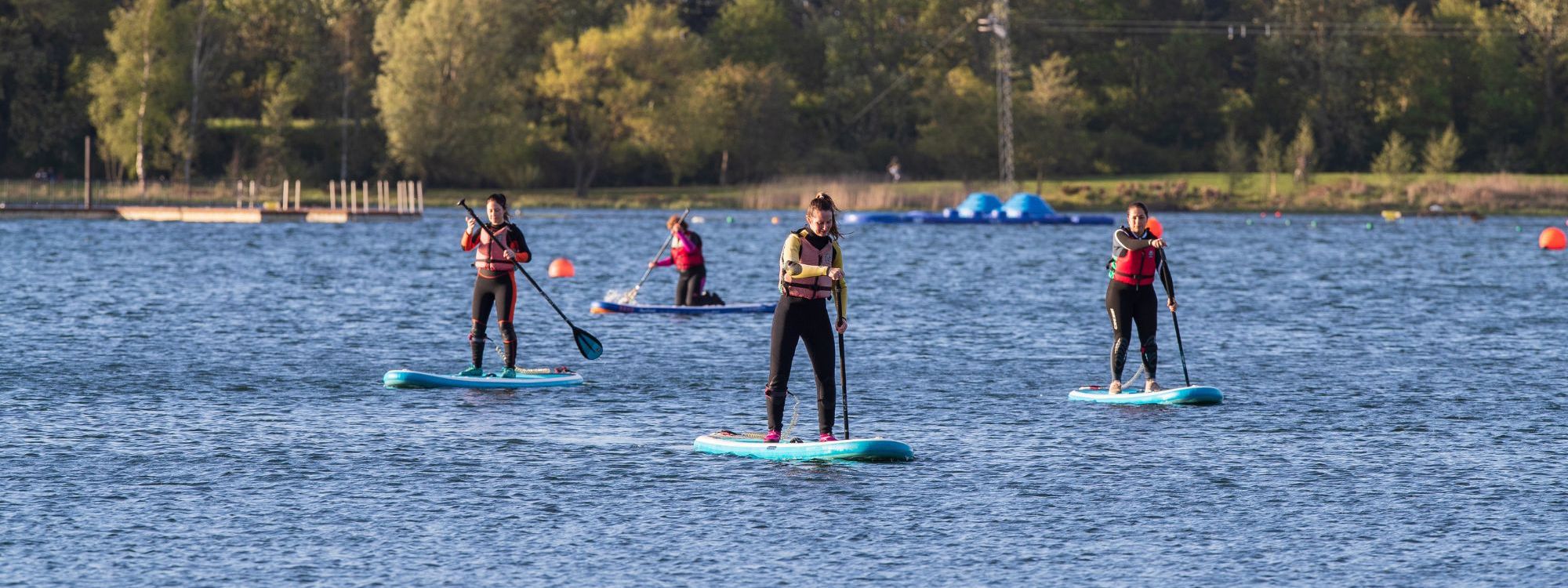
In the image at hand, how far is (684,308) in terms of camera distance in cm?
3183

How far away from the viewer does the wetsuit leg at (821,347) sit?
1493 cm

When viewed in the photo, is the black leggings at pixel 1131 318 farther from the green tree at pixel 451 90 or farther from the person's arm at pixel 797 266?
the green tree at pixel 451 90

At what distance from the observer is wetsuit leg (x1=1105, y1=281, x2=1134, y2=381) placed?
19.7 metres

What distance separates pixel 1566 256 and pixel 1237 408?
45.8 m

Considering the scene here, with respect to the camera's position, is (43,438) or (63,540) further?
(43,438)

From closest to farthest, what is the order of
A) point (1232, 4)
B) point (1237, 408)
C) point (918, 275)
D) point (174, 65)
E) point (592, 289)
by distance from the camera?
1. point (1237, 408)
2. point (592, 289)
3. point (918, 275)
4. point (174, 65)
5. point (1232, 4)

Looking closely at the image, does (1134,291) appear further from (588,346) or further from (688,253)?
(688,253)

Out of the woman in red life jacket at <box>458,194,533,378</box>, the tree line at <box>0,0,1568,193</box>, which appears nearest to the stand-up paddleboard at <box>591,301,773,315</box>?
the woman in red life jacket at <box>458,194,533,378</box>

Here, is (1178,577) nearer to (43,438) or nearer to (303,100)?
(43,438)

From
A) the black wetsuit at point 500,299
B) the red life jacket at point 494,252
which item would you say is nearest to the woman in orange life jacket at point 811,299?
the black wetsuit at point 500,299

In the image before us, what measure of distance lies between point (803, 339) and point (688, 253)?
53.3ft

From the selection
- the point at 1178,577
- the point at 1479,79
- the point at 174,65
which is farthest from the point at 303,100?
the point at 1178,577

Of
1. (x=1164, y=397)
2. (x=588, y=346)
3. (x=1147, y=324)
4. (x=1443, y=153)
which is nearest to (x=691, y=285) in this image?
(x=588, y=346)

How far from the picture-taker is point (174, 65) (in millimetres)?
104625
